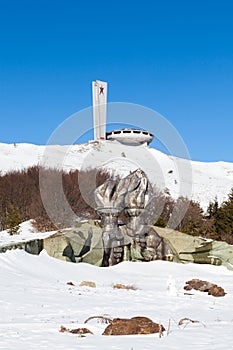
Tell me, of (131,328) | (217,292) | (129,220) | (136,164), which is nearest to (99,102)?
(136,164)

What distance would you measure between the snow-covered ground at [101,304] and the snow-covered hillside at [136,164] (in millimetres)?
37937

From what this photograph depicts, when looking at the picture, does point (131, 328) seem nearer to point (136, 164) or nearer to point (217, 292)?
point (217, 292)

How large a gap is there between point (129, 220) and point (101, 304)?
37.1ft

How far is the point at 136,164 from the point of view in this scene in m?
71.8

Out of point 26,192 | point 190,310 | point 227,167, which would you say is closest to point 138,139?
point 227,167

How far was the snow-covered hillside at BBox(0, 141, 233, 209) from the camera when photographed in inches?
2534

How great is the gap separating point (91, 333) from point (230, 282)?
13.4m

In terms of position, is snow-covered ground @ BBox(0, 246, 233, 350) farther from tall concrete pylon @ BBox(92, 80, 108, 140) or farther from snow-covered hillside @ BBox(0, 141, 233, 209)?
tall concrete pylon @ BBox(92, 80, 108, 140)

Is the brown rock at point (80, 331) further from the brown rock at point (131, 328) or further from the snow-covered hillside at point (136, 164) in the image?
the snow-covered hillside at point (136, 164)

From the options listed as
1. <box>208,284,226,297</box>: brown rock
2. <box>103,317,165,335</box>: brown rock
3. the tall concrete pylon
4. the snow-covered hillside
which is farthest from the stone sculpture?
the tall concrete pylon

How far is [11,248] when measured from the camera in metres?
20.2

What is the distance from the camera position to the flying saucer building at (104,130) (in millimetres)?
77500

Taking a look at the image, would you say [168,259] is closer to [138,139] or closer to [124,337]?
[124,337]

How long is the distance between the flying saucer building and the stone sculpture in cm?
5313
